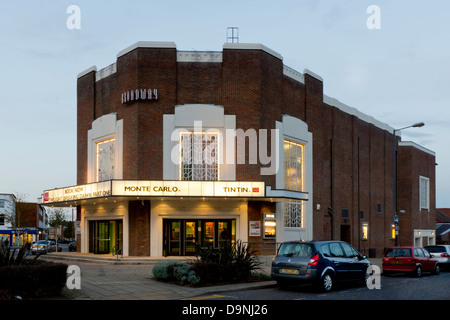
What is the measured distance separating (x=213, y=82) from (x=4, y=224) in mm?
56751

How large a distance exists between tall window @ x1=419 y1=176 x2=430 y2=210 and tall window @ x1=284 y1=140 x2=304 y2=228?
68.8 ft

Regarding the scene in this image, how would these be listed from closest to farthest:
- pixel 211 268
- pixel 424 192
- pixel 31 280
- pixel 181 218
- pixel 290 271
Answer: pixel 31 280, pixel 290 271, pixel 211 268, pixel 181 218, pixel 424 192

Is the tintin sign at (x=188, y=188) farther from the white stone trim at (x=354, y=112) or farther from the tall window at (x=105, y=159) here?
the white stone trim at (x=354, y=112)

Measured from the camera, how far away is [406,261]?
21.4 m

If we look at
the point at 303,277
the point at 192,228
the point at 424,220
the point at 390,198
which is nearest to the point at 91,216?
the point at 192,228

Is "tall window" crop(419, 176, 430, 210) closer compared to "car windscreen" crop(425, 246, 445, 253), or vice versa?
"car windscreen" crop(425, 246, 445, 253)

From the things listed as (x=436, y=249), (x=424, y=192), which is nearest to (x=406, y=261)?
(x=436, y=249)

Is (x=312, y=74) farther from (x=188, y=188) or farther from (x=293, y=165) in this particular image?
(x=188, y=188)

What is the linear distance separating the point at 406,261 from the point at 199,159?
11349 millimetres

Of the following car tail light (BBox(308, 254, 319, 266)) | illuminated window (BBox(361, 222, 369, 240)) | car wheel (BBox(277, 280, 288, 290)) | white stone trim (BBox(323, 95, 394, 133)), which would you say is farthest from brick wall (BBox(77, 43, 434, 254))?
car tail light (BBox(308, 254, 319, 266))

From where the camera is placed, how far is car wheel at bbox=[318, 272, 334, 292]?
15055 mm

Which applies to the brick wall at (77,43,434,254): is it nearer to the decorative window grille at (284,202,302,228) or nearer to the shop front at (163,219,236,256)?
the decorative window grille at (284,202,302,228)

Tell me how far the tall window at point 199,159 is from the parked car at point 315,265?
1111 centimetres

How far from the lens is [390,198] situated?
1689 inches
